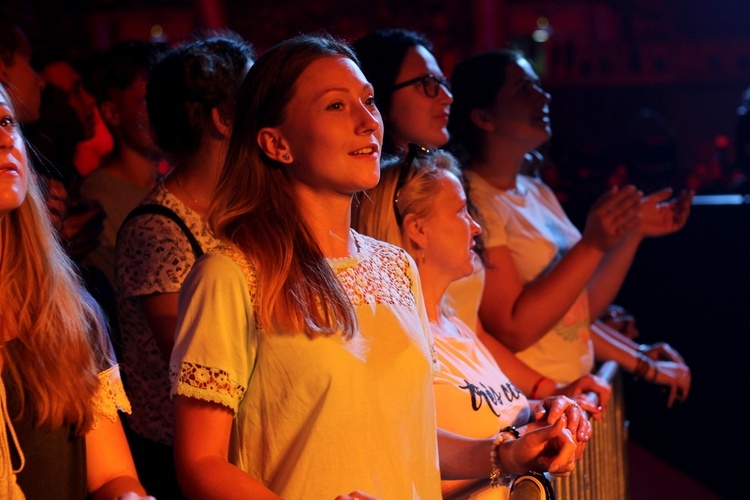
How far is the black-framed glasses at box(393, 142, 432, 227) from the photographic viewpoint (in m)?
2.28

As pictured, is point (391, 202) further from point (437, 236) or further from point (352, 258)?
point (352, 258)

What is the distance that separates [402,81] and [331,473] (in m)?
1.40

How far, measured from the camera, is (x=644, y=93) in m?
8.73

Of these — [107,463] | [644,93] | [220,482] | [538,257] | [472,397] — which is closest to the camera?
[220,482]

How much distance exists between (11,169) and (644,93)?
26.0 feet

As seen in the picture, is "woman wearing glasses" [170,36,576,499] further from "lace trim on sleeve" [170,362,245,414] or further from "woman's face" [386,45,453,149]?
"woman's face" [386,45,453,149]

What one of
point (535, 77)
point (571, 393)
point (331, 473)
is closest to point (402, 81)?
point (535, 77)

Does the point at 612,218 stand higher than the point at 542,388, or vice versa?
the point at 612,218

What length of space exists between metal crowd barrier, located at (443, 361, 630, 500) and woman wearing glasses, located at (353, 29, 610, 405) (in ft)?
0.78

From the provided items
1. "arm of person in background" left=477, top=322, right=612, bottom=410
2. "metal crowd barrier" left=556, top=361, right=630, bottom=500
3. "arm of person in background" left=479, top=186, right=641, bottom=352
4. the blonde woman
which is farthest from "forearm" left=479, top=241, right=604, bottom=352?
the blonde woman

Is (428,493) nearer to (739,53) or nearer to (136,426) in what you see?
(136,426)

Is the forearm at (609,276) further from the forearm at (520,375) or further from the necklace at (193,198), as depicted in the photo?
the necklace at (193,198)

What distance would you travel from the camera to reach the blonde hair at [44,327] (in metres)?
1.55

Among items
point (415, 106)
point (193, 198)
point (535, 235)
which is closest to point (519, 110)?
point (535, 235)
